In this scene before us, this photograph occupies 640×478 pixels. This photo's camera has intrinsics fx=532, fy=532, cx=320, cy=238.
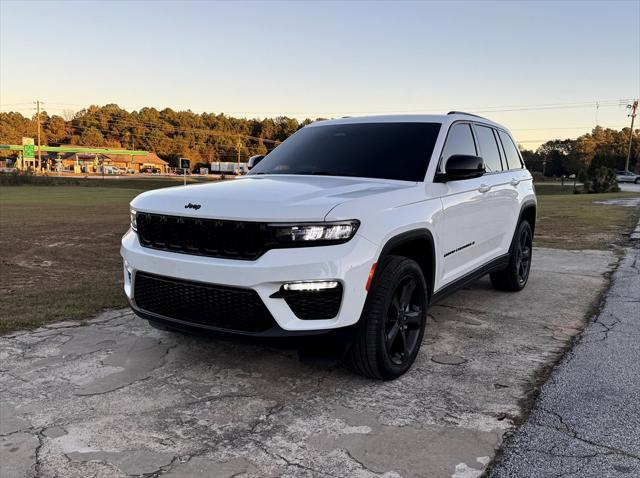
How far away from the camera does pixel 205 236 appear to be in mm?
3268

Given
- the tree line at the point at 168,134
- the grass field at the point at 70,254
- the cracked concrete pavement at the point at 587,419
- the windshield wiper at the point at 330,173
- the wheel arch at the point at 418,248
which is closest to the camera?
the cracked concrete pavement at the point at 587,419

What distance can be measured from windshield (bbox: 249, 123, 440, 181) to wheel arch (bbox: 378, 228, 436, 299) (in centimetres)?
52

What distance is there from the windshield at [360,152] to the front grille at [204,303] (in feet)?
5.28

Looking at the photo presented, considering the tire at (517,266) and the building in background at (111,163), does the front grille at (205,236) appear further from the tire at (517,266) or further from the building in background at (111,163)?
the building in background at (111,163)

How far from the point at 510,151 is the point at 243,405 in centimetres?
455

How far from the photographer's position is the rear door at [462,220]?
4191 mm

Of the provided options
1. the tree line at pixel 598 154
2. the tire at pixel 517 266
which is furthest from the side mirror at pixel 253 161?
the tree line at pixel 598 154

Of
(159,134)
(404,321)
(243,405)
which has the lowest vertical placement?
(243,405)

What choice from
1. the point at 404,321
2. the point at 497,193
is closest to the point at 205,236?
the point at 404,321

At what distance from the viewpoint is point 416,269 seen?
365 centimetres

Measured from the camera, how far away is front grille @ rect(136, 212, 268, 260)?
3117mm

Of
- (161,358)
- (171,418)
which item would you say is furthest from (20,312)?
(171,418)

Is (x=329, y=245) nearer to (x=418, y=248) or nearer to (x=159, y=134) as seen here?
(x=418, y=248)

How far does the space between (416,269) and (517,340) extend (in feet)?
4.74
